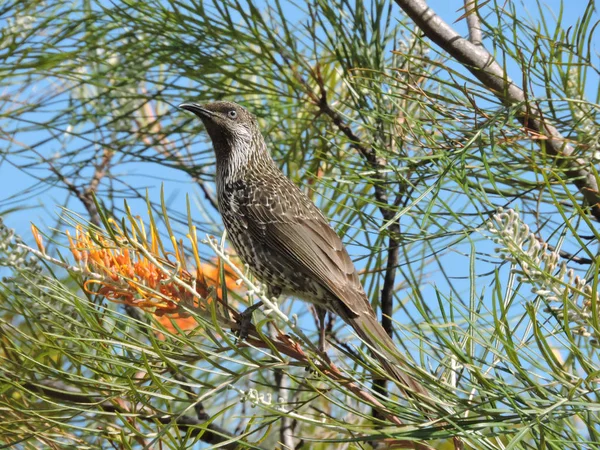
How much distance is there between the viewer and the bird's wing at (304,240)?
253 centimetres

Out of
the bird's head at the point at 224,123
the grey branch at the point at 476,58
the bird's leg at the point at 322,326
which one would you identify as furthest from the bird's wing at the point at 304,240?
the grey branch at the point at 476,58

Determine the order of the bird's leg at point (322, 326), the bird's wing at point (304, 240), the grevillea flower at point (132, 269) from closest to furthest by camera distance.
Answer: the grevillea flower at point (132, 269), the bird's wing at point (304, 240), the bird's leg at point (322, 326)

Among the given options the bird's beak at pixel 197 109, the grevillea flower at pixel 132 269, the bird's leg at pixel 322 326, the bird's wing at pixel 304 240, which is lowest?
the grevillea flower at pixel 132 269

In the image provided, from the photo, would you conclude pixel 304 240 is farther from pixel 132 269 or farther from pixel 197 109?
pixel 132 269

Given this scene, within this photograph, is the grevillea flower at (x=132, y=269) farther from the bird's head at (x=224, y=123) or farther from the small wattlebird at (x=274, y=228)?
the bird's head at (x=224, y=123)

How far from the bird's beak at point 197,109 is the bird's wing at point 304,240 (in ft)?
1.30

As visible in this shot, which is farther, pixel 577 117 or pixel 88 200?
pixel 88 200

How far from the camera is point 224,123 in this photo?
3.22m

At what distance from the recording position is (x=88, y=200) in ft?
11.1

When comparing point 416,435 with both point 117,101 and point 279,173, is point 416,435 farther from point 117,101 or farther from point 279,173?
point 117,101

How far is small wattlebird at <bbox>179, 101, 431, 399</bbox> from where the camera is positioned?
2.56 m

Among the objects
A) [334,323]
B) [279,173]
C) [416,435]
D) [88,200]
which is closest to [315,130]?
[279,173]

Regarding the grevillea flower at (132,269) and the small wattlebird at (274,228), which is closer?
the grevillea flower at (132,269)

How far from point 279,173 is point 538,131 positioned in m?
1.39
